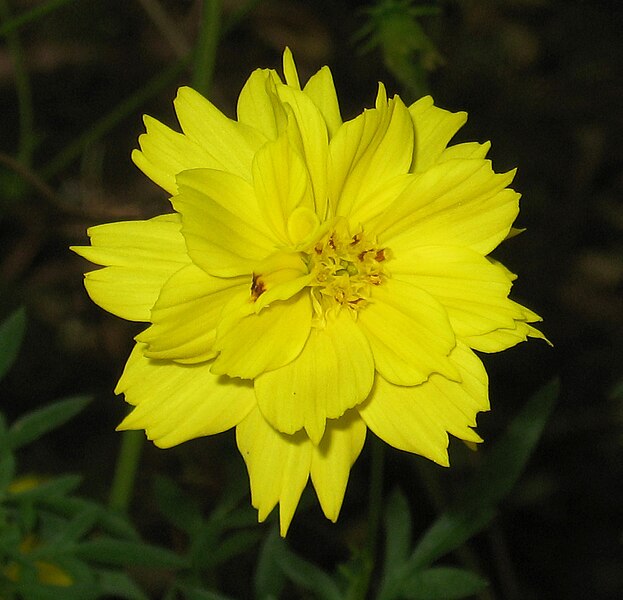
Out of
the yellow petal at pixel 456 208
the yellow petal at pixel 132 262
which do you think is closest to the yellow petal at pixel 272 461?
the yellow petal at pixel 132 262

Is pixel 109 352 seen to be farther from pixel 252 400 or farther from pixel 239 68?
pixel 252 400

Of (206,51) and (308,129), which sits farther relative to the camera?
(206,51)

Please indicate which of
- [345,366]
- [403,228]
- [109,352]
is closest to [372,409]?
[345,366]

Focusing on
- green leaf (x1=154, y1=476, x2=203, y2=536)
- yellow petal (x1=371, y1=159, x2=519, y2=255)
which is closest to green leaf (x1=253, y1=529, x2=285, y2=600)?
green leaf (x1=154, y1=476, x2=203, y2=536)

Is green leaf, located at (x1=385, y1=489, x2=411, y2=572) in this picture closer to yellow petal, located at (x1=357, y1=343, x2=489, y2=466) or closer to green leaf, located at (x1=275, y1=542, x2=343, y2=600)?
green leaf, located at (x1=275, y1=542, x2=343, y2=600)

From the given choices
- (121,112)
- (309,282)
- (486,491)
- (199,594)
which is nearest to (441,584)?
(486,491)

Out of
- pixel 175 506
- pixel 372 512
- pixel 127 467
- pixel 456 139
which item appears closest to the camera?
pixel 372 512

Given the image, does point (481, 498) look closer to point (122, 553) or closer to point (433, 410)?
point (433, 410)
